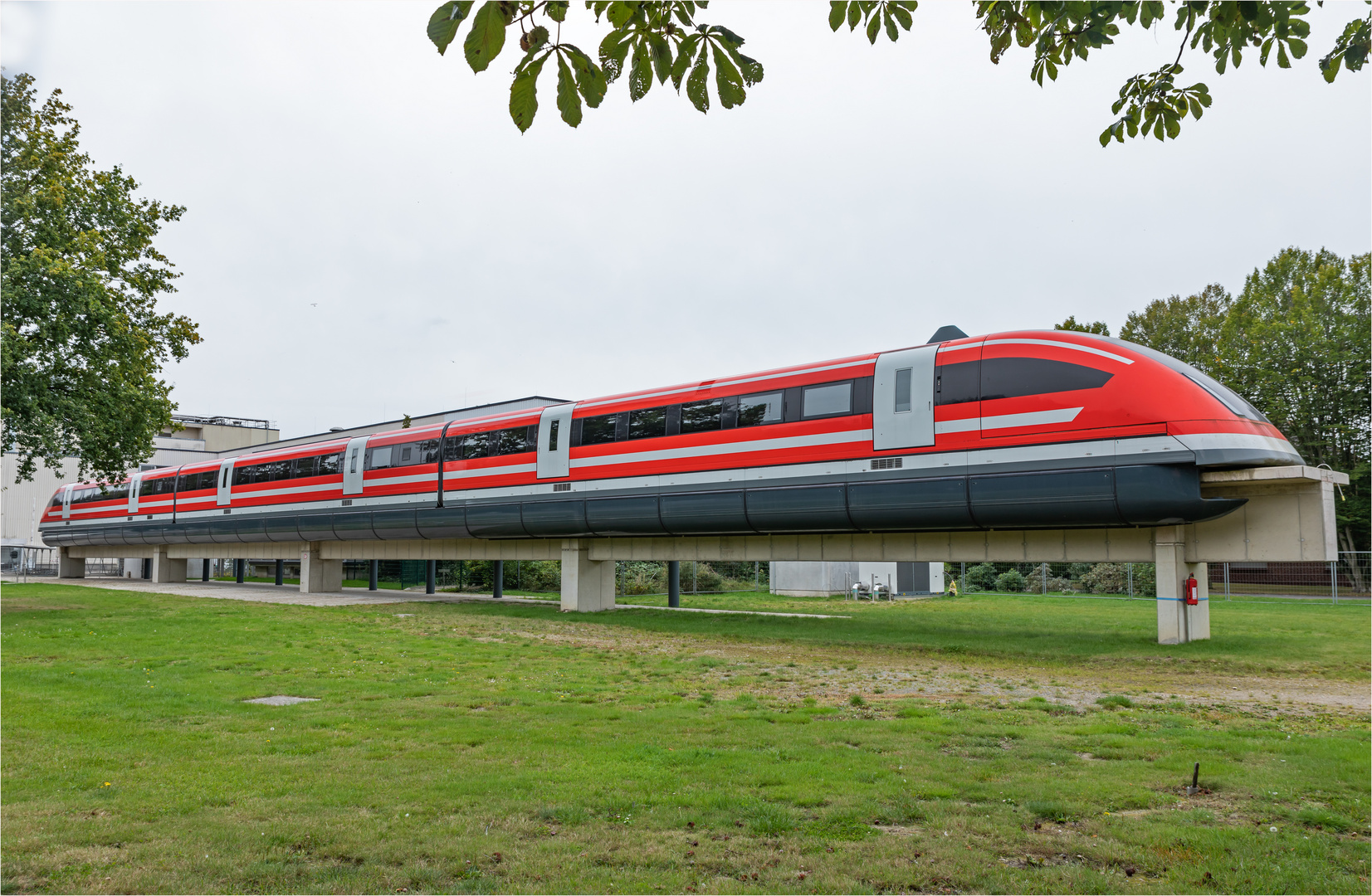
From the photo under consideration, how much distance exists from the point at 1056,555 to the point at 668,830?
12.8 metres

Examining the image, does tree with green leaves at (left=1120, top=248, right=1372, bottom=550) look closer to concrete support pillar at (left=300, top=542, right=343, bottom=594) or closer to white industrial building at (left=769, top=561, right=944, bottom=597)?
white industrial building at (left=769, top=561, right=944, bottom=597)

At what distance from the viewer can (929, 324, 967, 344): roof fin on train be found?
16.8 m

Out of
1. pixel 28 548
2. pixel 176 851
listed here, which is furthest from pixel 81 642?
pixel 28 548

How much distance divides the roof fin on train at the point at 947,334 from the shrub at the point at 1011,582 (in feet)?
84.9

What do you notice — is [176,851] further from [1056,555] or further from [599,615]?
[599,615]

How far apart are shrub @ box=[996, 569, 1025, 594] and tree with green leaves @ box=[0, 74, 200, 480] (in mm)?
33646

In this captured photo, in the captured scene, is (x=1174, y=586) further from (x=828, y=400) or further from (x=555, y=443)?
(x=555, y=443)

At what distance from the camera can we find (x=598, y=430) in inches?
846

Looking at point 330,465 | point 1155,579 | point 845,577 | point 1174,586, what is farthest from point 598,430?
point 1155,579

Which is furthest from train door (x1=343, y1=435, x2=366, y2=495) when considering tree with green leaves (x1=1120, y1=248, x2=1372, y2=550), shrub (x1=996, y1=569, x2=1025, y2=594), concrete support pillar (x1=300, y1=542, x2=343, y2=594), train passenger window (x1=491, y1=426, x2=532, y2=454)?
tree with green leaves (x1=1120, y1=248, x2=1372, y2=550)

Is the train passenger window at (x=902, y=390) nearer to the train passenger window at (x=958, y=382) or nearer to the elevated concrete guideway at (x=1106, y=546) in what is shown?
the train passenger window at (x=958, y=382)

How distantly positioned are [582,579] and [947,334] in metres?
11.7

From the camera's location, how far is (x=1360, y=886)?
4180 millimetres

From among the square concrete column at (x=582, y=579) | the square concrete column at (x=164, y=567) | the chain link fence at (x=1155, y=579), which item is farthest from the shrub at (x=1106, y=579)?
the square concrete column at (x=164, y=567)
